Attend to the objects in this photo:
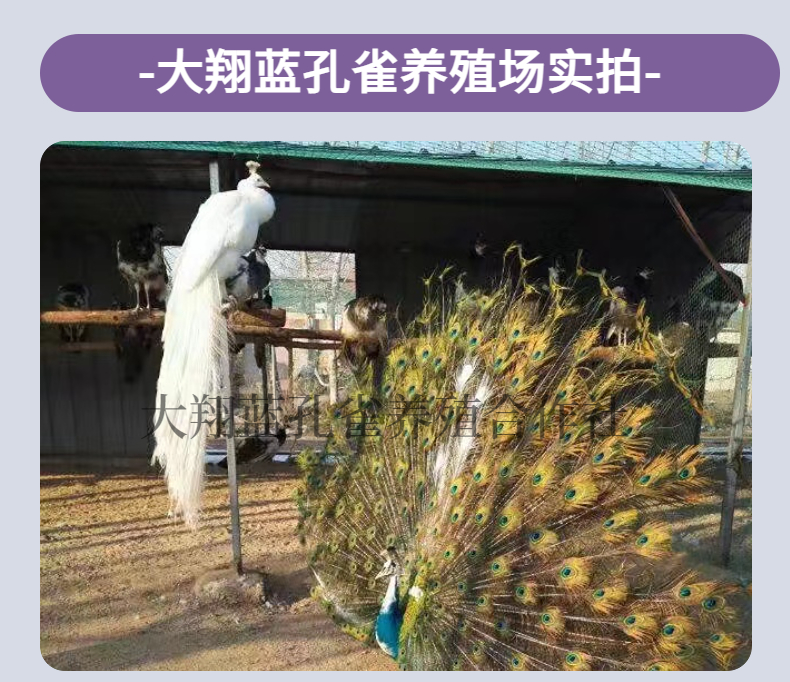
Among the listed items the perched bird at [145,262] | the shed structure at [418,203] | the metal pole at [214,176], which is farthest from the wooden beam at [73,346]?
the metal pole at [214,176]

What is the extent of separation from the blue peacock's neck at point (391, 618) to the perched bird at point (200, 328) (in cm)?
107

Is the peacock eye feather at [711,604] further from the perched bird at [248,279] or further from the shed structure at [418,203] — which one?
the perched bird at [248,279]

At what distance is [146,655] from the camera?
288cm

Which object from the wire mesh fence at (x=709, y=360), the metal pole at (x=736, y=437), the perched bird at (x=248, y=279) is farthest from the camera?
the wire mesh fence at (x=709, y=360)

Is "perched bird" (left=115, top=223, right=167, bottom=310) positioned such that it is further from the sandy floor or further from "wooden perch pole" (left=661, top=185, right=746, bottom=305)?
"wooden perch pole" (left=661, top=185, right=746, bottom=305)

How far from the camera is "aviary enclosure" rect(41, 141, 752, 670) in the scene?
7.46 feet

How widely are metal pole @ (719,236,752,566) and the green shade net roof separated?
89cm

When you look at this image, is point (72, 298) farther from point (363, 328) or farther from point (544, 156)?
point (544, 156)

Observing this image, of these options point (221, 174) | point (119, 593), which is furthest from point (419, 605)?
point (221, 174)

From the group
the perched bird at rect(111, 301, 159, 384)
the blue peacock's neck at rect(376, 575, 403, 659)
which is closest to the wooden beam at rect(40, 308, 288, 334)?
the perched bird at rect(111, 301, 159, 384)

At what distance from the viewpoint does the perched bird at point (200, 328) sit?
2805mm

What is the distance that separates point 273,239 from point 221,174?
0.79m

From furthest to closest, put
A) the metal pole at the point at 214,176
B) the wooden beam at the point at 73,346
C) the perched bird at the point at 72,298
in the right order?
the perched bird at the point at 72,298, the wooden beam at the point at 73,346, the metal pole at the point at 214,176

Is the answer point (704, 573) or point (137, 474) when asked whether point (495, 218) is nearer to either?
point (704, 573)
